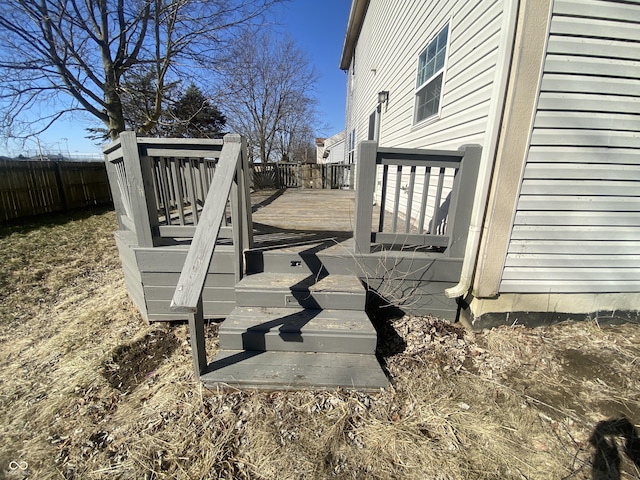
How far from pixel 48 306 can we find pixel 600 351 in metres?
6.12

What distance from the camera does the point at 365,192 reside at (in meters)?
2.51

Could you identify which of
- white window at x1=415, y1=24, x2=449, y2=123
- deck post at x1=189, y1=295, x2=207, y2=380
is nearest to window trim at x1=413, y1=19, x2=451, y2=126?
white window at x1=415, y1=24, x2=449, y2=123

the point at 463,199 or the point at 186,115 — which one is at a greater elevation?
the point at 186,115

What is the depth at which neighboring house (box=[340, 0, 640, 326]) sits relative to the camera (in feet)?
7.11

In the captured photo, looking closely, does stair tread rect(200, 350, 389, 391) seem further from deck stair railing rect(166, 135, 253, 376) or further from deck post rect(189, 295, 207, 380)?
deck stair railing rect(166, 135, 253, 376)

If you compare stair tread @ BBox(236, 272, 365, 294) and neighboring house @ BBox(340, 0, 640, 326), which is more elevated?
neighboring house @ BBox(340, 0, 640, 326)

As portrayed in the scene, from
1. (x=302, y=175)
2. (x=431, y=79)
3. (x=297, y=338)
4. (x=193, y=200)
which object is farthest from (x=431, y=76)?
(x=302, y=175)

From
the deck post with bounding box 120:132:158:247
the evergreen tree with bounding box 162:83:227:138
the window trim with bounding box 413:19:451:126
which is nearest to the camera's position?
the deck post with bounding box 120:132:158:247

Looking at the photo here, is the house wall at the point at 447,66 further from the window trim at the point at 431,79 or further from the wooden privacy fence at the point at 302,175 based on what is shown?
the wooden privacy fence at the point at 302,175

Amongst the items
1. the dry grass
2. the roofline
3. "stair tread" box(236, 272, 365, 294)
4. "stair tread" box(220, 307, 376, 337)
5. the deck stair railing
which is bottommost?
the dry grass

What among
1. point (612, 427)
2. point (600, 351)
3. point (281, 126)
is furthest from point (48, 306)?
point (281, 126)

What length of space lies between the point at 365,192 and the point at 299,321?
1265 millimetres

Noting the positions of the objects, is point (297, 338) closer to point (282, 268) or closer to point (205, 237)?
point (282, 268)

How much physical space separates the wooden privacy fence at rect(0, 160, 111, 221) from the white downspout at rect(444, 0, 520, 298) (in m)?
10.6
